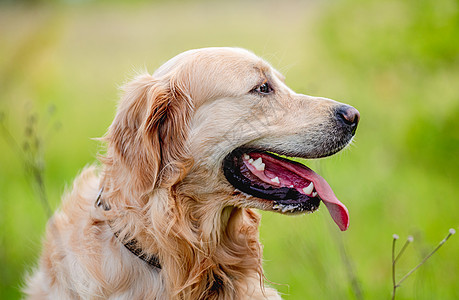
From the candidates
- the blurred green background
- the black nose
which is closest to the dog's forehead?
the blurred green background

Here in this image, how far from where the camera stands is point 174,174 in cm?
319

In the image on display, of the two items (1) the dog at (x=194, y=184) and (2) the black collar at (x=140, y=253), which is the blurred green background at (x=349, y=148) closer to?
(1) the dog at (x=194, y=184)

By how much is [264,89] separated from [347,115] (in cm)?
60

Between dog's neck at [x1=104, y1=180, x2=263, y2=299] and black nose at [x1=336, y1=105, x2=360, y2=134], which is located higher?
black nose at [x1=336, y1=105, x2=360, y2=134]

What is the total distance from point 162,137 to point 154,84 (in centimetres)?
36

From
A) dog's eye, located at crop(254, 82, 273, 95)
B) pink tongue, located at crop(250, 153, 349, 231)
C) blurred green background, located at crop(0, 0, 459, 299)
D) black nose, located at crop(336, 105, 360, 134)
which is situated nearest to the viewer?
pink tongue, located at crop(250, 153, 349, 231)

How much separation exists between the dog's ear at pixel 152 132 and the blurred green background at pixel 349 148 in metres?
0.39

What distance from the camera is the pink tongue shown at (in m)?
3.21

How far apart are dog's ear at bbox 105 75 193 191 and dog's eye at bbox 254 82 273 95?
1.60 ft

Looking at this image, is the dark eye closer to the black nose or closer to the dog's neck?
the black nose

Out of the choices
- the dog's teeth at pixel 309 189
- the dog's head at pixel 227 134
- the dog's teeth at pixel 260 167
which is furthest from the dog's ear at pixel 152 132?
the dog's teeth at pixel 309 189

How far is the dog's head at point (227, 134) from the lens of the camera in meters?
3.18

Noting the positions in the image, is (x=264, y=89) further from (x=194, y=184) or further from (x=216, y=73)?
(x=194, y=184)

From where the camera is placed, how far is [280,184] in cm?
321
